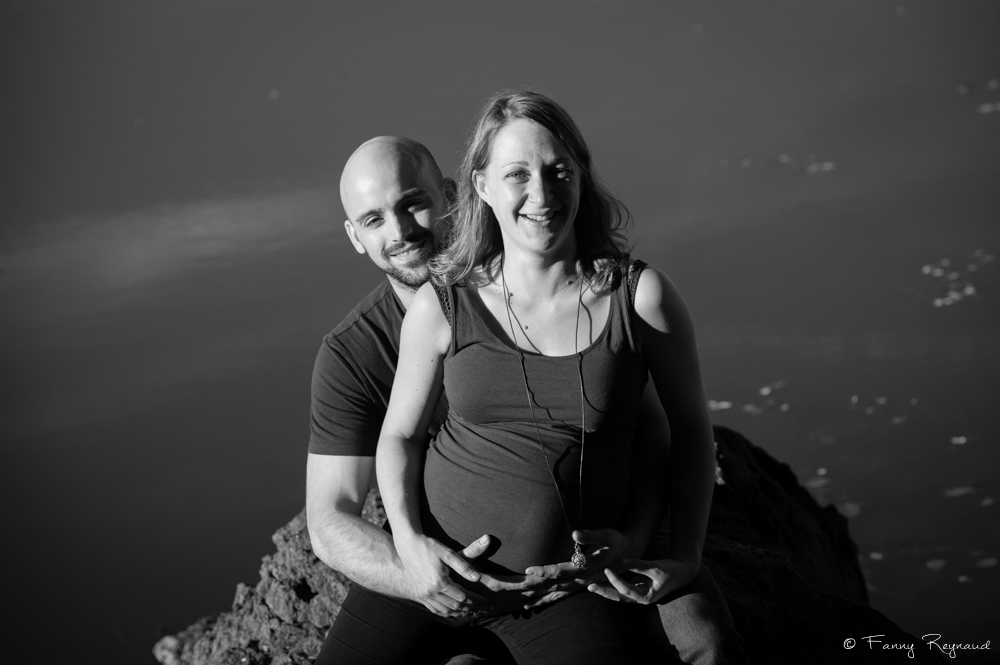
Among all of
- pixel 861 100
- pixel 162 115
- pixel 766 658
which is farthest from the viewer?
pixel 162 115

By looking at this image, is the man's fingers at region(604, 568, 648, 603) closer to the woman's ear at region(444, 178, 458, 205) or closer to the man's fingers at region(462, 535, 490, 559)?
the man's fingers at region(462, 535, 490, 559)

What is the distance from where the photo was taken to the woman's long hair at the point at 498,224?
241 centimetres

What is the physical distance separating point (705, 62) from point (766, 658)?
8.76 meters

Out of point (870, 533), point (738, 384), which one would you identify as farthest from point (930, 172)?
point (870, 533)

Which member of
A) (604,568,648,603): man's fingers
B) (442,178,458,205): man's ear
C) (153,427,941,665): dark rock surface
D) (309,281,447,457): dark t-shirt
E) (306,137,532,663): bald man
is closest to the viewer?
(604,568,648,603): man's fingers

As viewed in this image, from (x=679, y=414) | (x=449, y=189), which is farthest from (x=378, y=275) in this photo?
(x=679, y=414)

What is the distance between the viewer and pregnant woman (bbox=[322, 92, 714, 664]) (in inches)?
92.5

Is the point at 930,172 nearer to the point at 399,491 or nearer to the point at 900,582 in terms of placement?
the point at 900,582

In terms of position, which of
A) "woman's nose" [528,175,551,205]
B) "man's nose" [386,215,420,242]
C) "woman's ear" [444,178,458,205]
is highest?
"woman's nose" [528,175,551,205]

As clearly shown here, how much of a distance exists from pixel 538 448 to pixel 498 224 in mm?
610

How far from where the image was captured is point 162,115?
33.8 ft

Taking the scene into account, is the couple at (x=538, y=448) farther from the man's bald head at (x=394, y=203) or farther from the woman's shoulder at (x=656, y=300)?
the man's bald head at (x=394, y=203)

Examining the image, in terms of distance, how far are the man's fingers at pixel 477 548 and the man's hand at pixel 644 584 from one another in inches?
10.2

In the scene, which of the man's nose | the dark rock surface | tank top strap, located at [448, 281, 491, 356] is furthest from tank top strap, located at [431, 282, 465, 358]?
the dark rock surface
